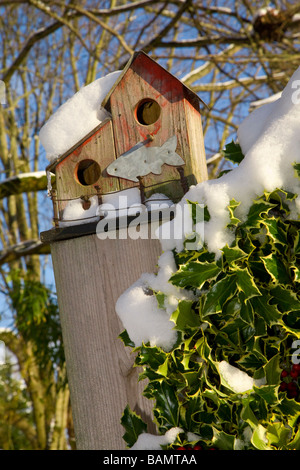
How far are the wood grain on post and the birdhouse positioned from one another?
0.15 metres

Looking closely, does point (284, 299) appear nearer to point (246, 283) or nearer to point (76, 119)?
point (246, 283)

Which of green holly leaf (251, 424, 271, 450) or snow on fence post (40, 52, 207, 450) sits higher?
snow on fence post (40, 52, 207, 450)

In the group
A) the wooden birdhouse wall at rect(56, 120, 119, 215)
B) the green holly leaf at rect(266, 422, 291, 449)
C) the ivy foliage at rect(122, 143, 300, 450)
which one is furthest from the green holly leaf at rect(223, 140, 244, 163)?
the green holly leaf at rect(266, 422, 291, 449)

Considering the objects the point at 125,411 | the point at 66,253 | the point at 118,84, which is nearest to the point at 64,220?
the point at 66,253

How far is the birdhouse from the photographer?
1.32 metres

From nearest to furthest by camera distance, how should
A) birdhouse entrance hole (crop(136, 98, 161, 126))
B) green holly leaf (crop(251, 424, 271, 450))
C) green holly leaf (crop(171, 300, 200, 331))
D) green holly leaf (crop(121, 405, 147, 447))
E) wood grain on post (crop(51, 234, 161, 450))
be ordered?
green holly leaf (crop(251, 424, 271, 450))
green holly leaf (crop(171, 300, 200, 331))
green holly leaf (crop(121, 405, 147, 447))
wood grain on post (crop(51, 234, 161, 450))
birdhouse entrance hole (crop(136, 98, 161, 126))

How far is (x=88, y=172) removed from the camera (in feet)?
4.75

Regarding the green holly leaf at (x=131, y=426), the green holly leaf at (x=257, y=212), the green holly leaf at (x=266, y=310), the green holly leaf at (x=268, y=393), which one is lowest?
the green holly leaf at (x=131, y=426)

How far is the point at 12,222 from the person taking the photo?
5.96m

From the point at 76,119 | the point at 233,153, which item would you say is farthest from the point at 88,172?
the point at 233,153

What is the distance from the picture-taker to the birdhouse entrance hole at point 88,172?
4.70ft

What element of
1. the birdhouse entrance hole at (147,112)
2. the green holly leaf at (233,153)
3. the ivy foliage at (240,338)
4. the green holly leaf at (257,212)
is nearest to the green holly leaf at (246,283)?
the ivy foliage at (240,338)

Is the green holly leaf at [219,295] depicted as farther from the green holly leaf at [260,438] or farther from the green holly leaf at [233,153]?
the green holly leaf at [233,153]

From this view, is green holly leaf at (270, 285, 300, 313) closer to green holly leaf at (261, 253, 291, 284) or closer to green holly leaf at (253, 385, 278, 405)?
green holly leaf at (261, 253, 291, 284)
